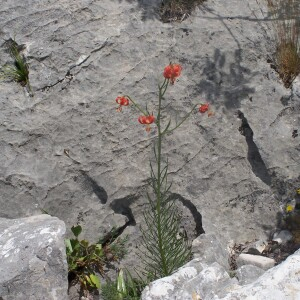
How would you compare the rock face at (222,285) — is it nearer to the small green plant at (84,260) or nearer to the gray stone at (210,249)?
the gray stone at (210,249)

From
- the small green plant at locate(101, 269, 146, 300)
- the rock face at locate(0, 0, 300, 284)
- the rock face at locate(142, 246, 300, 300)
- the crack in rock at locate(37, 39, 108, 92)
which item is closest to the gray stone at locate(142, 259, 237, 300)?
the rock face at locate(142, 246, 300, 300)

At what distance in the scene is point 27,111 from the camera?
3.99m

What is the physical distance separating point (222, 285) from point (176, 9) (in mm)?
2608

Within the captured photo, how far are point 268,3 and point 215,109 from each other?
1141 millimetres

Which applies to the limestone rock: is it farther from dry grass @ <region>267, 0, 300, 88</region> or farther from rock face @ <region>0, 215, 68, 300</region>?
dry grass @ <region>267, 0, 300, 88</region>

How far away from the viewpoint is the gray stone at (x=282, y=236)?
4.01 m

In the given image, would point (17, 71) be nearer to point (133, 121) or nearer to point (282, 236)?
point (133, 121)

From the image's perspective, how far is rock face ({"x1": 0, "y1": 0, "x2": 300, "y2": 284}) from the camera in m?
3.92

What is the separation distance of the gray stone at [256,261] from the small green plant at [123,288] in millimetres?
747

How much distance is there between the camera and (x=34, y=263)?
10.9 feet

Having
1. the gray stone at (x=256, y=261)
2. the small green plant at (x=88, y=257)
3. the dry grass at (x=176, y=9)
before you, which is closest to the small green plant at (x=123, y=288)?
the small green plant at (x=88, y=257)

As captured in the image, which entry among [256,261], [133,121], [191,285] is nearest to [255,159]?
[256,261]

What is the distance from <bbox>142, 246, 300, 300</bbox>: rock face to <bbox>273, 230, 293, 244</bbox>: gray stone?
1140 mm

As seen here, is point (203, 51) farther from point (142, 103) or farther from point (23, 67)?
point (23, 67)
